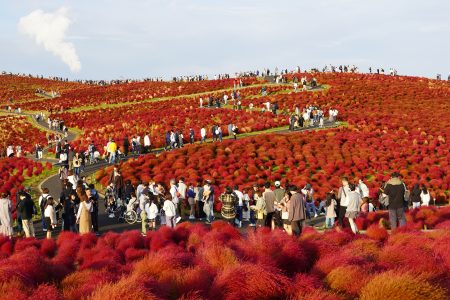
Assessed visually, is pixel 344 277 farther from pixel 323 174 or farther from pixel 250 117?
pixel 250 117

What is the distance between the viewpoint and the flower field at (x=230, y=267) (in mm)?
10117

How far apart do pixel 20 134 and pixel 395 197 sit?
200 feet

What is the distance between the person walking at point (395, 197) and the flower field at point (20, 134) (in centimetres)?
4476

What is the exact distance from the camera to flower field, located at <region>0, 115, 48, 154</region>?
60062 mm

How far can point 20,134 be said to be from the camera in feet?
222

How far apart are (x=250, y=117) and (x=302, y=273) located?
45365 mm

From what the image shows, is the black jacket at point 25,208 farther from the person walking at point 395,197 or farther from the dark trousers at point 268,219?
the person walking at point 395,197

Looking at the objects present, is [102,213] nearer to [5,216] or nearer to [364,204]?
[5,216]

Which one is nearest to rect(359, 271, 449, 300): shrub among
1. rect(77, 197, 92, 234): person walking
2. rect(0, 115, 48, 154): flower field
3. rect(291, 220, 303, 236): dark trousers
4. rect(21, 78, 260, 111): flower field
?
rect(291, 220, 303, 236): dark trousers

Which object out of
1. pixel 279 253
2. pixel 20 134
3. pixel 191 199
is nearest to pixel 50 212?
pixel 191 199

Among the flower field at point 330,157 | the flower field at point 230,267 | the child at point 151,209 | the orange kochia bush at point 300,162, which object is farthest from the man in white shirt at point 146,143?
the flower field at point 230,267

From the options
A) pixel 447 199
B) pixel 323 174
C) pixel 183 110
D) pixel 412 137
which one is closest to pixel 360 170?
pixel 323 174

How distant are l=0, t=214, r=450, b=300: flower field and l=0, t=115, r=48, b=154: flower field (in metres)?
42.1

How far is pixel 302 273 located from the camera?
11703 mm
